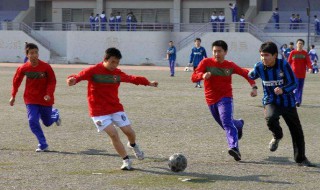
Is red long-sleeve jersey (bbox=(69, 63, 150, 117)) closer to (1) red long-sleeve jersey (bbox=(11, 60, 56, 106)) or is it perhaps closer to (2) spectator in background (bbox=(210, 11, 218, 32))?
(1) red long-sleeve jersey (bbox=(11, 60, 56, 106))

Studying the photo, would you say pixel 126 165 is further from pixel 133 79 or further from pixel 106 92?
pixel 133 79

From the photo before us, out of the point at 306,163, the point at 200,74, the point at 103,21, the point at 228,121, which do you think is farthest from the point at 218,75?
the point at 103,21

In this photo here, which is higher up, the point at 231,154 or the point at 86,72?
the point at 86,72

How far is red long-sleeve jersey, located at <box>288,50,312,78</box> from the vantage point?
2014cm

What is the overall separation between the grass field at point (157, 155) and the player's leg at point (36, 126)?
17 centimetres

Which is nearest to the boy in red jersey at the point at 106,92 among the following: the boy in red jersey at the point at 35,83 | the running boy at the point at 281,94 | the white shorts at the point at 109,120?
the white shorts at the point at 109,120

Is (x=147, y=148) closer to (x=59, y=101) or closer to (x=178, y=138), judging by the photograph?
(x=178, y=138)

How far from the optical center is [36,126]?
39.1 feet

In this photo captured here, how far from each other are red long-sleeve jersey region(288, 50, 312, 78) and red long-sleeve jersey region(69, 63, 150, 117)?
10.7 meters

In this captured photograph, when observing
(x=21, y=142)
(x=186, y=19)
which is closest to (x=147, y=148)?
(x=21, y=142)

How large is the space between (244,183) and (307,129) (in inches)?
232

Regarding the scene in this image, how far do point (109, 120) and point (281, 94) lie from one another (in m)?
2.42

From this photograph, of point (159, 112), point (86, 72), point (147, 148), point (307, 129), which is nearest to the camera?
point (86, 72)

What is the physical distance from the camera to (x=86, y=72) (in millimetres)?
10055
